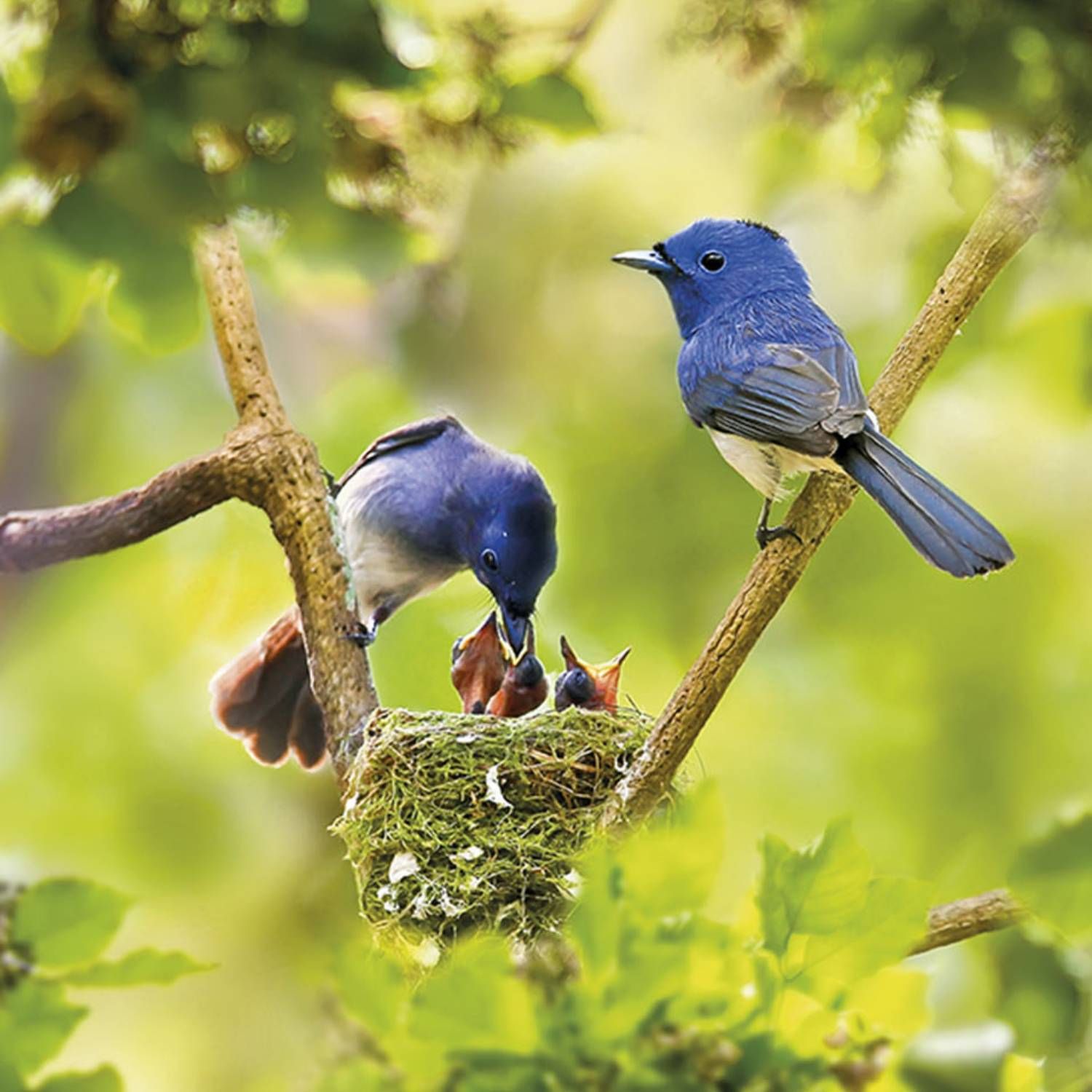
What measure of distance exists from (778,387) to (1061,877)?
1656 millimetres

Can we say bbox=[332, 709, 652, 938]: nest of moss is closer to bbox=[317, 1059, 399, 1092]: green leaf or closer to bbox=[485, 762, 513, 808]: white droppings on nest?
bbox=[485, 762, 513, 808]: white droppings on nest

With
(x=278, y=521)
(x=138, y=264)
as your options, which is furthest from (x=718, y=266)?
(x=138, y=264)

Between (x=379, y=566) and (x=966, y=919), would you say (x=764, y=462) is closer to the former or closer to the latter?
(x=966, y=919)

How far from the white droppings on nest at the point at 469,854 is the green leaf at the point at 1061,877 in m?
1.48

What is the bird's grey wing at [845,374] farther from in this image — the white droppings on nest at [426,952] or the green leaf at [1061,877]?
the green leaf at [1061,877]

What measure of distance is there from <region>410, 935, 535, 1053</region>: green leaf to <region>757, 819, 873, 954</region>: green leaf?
266 millimetres

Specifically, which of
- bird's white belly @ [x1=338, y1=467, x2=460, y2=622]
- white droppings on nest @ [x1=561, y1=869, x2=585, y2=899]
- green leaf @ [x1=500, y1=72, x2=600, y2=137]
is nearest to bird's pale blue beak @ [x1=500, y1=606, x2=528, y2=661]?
bird's white belly @ [x1=338, y1=467, x2=460, y2=622]

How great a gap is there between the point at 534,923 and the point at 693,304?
5.12ft

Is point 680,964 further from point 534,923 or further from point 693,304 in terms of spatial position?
point 693,304

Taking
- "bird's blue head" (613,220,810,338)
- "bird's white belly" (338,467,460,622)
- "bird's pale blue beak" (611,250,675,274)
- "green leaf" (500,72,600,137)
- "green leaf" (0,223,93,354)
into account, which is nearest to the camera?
"green leaf" (0,223,93,354)

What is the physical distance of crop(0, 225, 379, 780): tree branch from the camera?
2.87m

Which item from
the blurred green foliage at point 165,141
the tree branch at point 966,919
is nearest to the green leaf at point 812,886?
the tree branch at point 966,919

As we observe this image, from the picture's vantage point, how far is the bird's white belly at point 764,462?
2986 mm

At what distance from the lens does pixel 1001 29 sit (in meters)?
1.75
